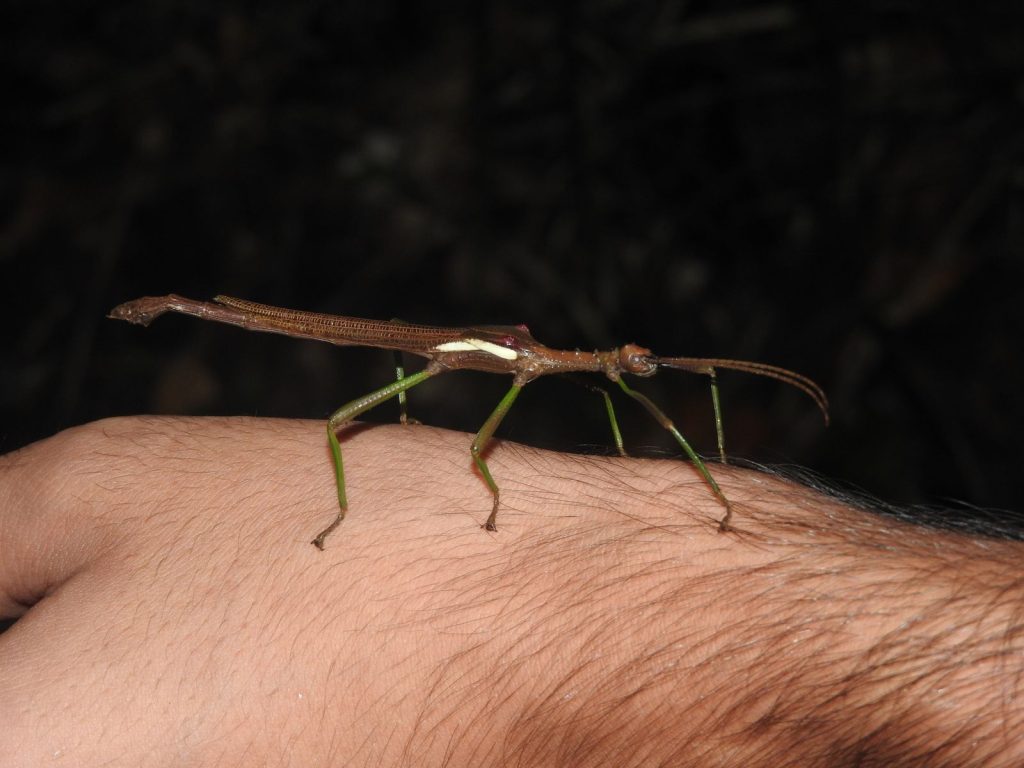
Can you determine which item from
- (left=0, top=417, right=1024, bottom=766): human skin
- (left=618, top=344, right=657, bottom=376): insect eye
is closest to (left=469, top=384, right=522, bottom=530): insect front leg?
(left=0, top=417, right=1024, bottom=766): human skin

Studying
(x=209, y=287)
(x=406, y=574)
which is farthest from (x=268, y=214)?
(x=406, y=574)

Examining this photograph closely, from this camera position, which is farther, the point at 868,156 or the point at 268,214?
the point at 268,214

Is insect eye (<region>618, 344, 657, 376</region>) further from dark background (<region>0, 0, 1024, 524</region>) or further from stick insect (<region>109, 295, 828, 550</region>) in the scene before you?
dark background (<region>0, 0, 1024, 524</region>)

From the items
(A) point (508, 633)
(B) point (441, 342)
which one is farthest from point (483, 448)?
(A) point (508, 633)

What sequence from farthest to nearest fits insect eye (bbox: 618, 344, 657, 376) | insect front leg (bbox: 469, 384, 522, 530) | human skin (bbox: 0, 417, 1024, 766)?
insect eye (bbox: 618, 344, 657, 376)
insect front leg (bbox: 469, 384, 522, 530)
human skin (bbox: 0, 417, 1024, 766)

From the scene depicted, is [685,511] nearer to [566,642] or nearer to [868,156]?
[566,642]

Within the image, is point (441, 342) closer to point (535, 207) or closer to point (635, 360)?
point (635, 360)
